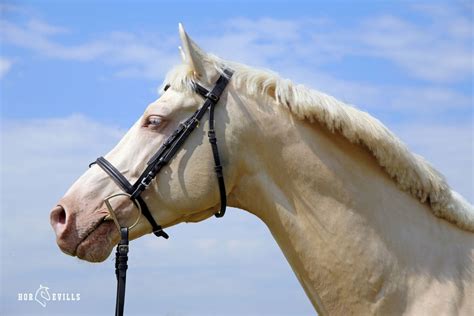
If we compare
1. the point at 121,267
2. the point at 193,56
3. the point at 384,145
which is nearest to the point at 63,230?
the point at 121,267

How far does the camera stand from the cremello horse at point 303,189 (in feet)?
14.3

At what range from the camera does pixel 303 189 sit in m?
4.45

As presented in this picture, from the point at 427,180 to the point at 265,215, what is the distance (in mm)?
1217

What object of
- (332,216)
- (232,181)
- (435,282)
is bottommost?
(435,282)

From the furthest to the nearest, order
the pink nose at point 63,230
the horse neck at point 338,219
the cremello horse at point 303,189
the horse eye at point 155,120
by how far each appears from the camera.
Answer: the horse eye at point 155,120 < the pink nose at point 63,230 < the cremello horse at point 303,189 < the horse neck at point 338,219

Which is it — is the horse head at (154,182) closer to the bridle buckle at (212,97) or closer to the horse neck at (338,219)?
the bridle buckle at (212,97)

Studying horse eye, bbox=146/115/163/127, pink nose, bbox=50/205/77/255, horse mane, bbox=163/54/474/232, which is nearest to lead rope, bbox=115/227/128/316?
pink nose, bbox=50/205/77/255

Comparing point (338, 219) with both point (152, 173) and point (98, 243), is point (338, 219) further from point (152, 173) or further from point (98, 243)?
point (98, 243)

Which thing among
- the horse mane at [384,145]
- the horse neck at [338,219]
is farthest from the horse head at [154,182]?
the horse mane at [384,145]

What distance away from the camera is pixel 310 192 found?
444cm

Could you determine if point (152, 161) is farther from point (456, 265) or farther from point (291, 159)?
point (456, 265)

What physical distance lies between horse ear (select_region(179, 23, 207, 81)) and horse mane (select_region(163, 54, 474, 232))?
43 cm

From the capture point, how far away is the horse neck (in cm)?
425

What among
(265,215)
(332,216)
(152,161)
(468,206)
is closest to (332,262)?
(332,216)
